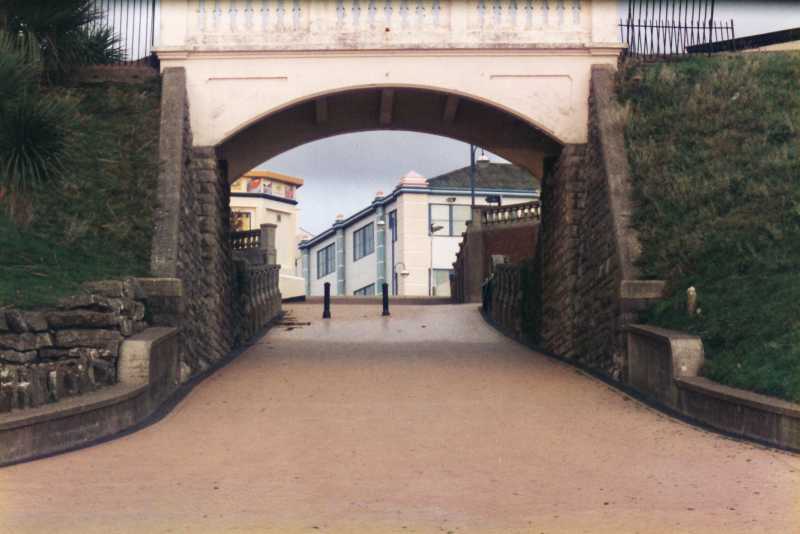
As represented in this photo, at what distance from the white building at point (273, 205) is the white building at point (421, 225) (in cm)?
399

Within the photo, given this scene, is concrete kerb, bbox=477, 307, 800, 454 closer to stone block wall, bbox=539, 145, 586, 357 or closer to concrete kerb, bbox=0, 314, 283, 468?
stone block wall, bbox=539, 145, 586, 357

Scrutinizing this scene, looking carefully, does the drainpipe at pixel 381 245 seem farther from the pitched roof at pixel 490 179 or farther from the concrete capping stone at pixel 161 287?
the concrete capping stone at pixel 161 287

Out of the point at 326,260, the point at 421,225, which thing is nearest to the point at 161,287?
the point at 421,225

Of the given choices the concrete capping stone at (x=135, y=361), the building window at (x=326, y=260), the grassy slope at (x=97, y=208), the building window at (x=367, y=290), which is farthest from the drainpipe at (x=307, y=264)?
the concrete capping stone at (x=135, y=361)

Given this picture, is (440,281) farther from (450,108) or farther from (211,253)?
(211,253)

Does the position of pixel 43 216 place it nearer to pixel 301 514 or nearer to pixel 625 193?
pixel 625 193

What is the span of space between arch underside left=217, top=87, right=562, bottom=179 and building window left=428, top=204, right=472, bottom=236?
33.4 m

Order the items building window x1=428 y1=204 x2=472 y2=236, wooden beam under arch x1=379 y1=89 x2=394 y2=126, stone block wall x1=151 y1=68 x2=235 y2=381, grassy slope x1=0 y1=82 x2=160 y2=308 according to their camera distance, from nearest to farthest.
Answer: grassy slope x1=0 y1=82 x2=160 y2=308 → stone block wall x1=151 y1=68 x2=235 y2=381 → wooden beam under arch x1=379 y1=89 x2=394 y2=126 → building window x1=428 y1=204 x2=472 y2=236

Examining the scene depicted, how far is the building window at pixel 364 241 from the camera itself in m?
59.7

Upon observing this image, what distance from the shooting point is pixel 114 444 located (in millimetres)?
11180

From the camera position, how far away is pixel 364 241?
201 ft

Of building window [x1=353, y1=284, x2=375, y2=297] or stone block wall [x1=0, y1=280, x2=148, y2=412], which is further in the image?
building window [x1=353, y1=284, x2=375, y2=297]

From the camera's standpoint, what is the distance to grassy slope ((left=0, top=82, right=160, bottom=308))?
46.9ft

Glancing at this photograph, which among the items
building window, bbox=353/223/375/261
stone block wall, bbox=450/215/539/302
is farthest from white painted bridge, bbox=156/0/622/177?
building window, bbox=353/223/375/261
